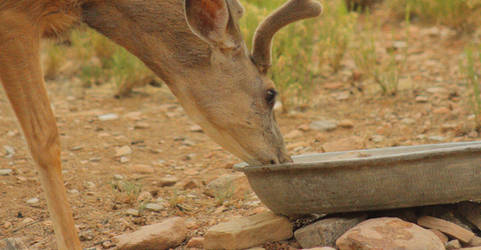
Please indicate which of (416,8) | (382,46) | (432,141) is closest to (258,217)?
(432,141)

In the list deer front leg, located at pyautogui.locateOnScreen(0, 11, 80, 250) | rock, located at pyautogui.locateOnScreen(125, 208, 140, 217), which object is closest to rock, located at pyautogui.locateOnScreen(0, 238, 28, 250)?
deer front leg, located at pyautogui.locateOnScreen(0, 11, 80, 250)

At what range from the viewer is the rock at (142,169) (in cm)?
581

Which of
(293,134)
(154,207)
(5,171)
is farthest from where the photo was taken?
(293,134)

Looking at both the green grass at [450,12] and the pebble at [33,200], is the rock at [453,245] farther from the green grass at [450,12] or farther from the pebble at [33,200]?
the green grass at [450,12]

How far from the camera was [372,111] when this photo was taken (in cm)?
718

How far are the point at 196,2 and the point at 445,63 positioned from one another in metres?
5.59

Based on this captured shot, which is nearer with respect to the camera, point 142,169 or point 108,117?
point 142,169

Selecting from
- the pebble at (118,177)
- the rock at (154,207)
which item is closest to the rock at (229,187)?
the rock at (154,207)

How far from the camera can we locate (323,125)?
6.83 m

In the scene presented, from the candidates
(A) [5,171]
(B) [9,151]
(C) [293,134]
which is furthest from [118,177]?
(C) [293,134]

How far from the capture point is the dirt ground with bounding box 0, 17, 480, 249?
4828mm

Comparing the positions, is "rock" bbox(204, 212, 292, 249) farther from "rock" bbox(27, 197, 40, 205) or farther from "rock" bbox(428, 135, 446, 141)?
"rock" bbox(428, 135, 446, 141)

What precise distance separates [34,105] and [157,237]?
3.89ft

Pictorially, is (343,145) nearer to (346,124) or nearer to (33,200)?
(346,124)
